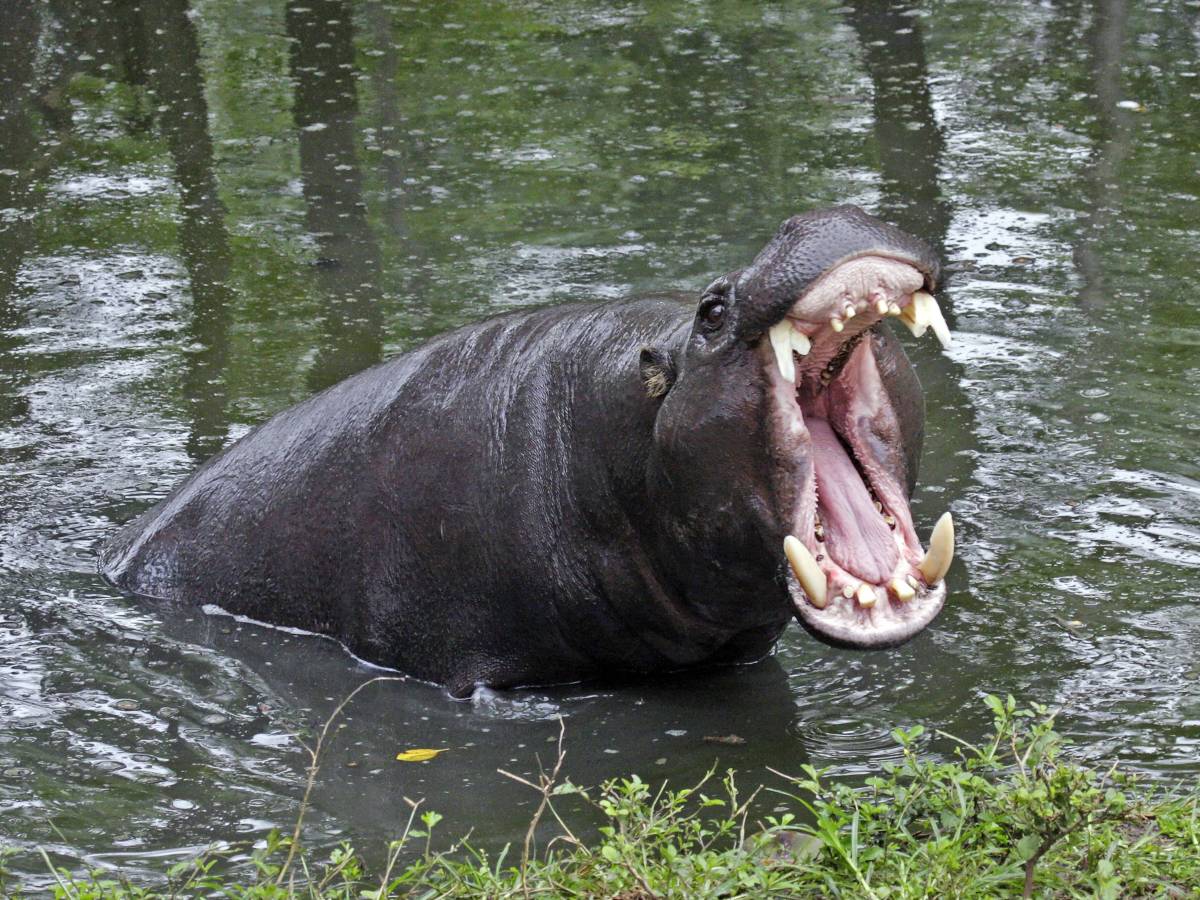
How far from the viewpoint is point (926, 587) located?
14.9 feet

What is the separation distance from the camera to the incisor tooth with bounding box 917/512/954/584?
4312mm

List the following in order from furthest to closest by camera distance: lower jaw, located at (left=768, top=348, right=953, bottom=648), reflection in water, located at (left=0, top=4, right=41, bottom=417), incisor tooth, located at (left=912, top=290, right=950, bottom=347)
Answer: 1. reflection in water, located at (left=0, top=4, right=41, bottom=417)
2. lower jaw, located at (left=768, top=348, right=953, bottom=648)
3. incisor tooth, located at (left=912, top=290, right=950, bottom=347)

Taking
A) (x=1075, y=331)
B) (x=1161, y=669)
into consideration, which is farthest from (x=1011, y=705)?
(x=1075, y=331)

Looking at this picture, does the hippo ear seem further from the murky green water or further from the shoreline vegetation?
the shoreline vegetation

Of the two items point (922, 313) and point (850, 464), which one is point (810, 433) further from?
point (922, 313)

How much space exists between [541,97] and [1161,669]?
29.2ft

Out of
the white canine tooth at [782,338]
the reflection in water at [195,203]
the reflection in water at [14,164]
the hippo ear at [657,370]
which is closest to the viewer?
the white canine tooth at [782,338]

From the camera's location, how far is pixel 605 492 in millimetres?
5242

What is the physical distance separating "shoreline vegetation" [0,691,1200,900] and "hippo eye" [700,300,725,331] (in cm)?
119

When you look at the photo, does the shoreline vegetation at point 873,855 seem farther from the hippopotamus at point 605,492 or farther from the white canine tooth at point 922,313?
the white canine tooth at point 922,313

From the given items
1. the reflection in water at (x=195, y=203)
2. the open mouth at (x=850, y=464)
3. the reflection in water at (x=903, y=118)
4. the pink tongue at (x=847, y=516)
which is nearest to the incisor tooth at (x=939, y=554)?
the open mouth at (x=850, y=464)

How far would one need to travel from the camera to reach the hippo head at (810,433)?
13.9 feet

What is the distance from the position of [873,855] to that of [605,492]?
1.70m

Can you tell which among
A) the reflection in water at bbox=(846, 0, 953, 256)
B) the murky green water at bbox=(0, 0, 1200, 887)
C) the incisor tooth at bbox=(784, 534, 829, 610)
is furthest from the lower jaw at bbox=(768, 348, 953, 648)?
the reflection in water at bbox=(846, 0, 953, 256)
